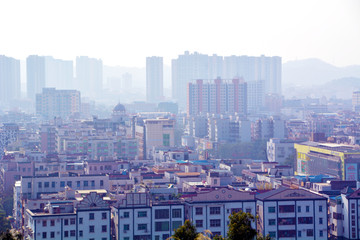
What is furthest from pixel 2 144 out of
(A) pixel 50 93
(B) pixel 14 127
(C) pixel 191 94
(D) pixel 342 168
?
(A) pixel 50 93

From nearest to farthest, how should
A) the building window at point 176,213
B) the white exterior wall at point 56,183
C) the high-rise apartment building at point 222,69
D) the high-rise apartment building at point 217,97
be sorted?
the building window at point 176,213, the white exterior wall at point 56,183, the high-rise apartment building at point 217,97, the high-rise apartment building at point 222,69

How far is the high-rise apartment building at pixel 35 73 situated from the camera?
379 feet

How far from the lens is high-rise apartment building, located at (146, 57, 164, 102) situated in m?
120

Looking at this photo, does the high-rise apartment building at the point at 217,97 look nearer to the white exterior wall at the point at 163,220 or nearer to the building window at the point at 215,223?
the building window at the point at 215,223

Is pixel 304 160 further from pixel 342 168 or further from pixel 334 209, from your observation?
pixel 334 209

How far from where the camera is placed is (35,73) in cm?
11769

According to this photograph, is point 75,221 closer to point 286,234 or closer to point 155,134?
point 286,234

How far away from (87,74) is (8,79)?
4674 cm

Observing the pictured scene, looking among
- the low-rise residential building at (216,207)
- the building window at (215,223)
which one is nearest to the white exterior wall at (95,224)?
the low-rise residential building at (216,207)

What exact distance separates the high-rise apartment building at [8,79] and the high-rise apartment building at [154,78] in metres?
22.0

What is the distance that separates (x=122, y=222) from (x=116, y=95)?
15077cm

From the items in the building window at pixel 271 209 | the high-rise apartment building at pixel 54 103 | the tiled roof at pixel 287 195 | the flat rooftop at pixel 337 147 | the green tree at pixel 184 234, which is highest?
the high-rise apartment building at pixel 54 103

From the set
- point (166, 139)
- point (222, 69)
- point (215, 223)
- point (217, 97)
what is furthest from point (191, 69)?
point (215, 223)

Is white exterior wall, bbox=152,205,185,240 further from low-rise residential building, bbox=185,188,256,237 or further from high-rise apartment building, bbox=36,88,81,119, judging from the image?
high-rise apartment building, bbox=36,88,81,119
